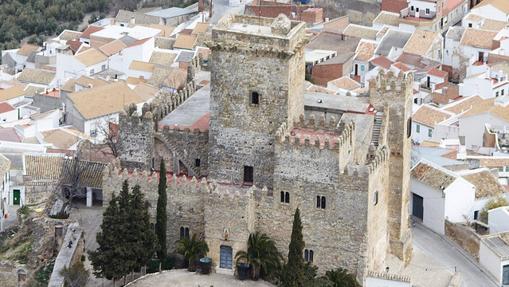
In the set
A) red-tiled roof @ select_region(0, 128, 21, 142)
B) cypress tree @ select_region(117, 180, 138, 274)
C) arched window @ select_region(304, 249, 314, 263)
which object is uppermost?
cypress tree @ select_region(117, 180, 138, 274)

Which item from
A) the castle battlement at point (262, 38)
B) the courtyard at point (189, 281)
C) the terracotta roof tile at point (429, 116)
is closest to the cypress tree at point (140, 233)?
the courtyard at point (189, 281)

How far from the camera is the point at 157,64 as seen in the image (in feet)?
293

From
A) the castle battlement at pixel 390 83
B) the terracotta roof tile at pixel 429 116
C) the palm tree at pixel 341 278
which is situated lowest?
the terracotta roof tile at pixel 429 116

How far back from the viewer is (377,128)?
181 ft

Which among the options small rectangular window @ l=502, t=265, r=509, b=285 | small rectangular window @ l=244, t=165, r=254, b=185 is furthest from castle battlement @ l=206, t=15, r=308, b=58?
small rectangular window @ l=502, t=265, r=509, b=285

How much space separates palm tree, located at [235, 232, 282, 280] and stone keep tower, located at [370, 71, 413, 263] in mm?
7050

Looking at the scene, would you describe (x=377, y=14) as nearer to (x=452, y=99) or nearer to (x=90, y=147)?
(x=452, y=99)

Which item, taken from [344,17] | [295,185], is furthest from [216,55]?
[344,17]

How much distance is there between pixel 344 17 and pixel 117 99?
26.3 metres

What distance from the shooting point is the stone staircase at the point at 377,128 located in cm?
5484

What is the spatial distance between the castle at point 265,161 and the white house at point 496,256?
662 centimetres

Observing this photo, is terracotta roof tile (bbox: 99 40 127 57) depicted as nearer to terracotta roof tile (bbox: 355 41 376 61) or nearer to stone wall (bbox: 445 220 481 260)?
terracotta roof tile (bbox: 355 41 376 61)

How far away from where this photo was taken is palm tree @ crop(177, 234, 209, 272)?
51.8 metres

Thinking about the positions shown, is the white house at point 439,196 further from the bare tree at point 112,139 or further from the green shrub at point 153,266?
the green shrub at point 153,266
